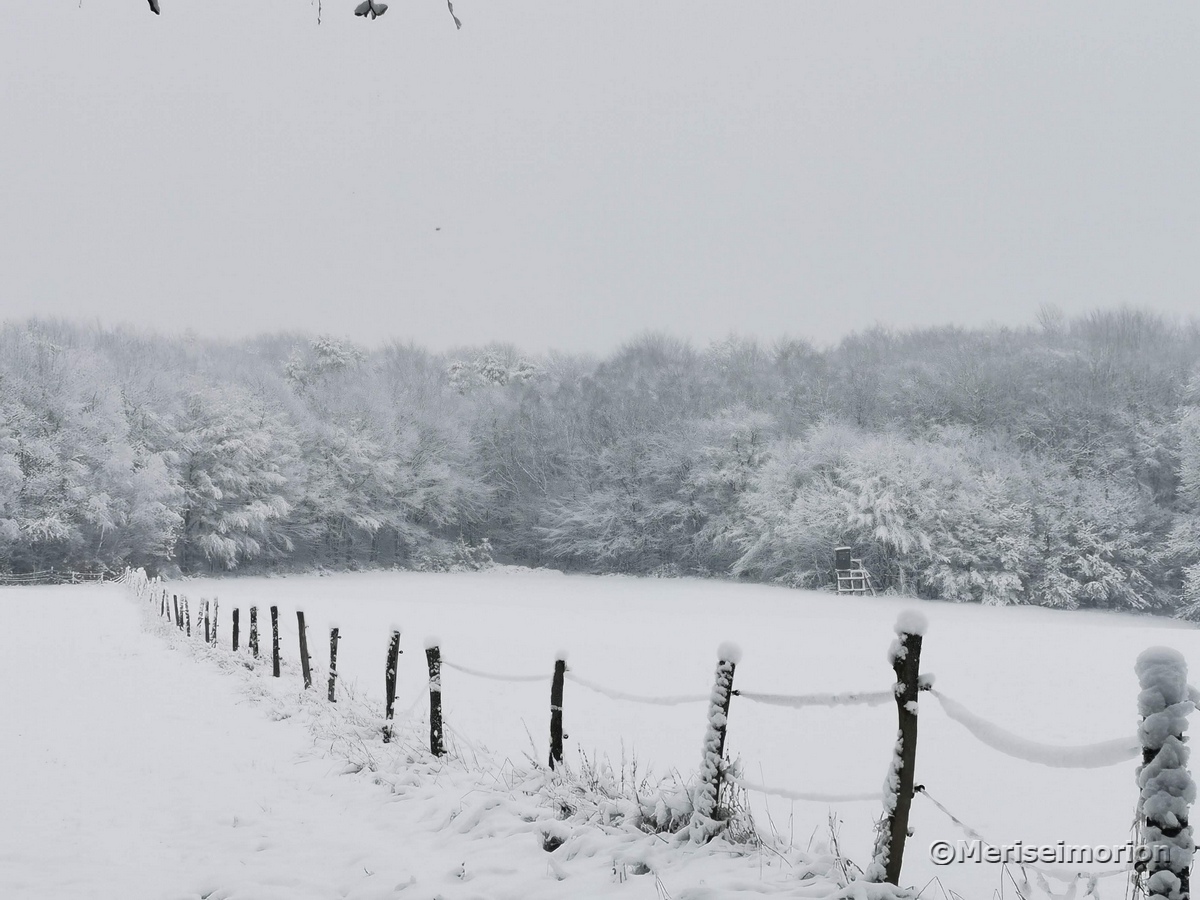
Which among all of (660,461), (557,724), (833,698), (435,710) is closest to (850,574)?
(660,461)

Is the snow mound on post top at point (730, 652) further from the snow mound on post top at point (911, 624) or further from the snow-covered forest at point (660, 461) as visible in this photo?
the snow-covered forest at point (660, 461)

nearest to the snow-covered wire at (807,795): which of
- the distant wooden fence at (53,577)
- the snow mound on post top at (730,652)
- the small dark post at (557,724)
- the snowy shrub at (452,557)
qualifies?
the snow mound on post top at (730,652)

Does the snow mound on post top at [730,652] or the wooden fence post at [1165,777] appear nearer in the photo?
the wooden fence post at [1165,777]

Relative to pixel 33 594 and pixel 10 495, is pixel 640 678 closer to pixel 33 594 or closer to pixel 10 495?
pixel 33 594

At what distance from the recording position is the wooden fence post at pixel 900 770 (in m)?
3.79

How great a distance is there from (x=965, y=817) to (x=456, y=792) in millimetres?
4545

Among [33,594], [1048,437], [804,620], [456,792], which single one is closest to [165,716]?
[456,792]

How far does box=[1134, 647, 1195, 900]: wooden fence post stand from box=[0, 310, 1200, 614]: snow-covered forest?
3920 cm

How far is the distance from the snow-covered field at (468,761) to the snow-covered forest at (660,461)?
63.1 ft

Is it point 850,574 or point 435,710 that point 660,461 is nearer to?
point 850,574

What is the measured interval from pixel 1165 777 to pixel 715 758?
250 centimetres

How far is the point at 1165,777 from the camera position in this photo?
290 centimetres

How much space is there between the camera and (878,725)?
1156 cm

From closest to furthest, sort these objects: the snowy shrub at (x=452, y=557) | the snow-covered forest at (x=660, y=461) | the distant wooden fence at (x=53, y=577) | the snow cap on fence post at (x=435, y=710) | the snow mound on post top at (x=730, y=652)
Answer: the snow mound on post top at (x=730, y=652) < the snow cap on fence post at (x=435, y=710) < the distant wooden fence at (x=53, y=577) < the snow-covered forest at (x=660, y=461) < the snowy shrub at (x=452, y=557)
